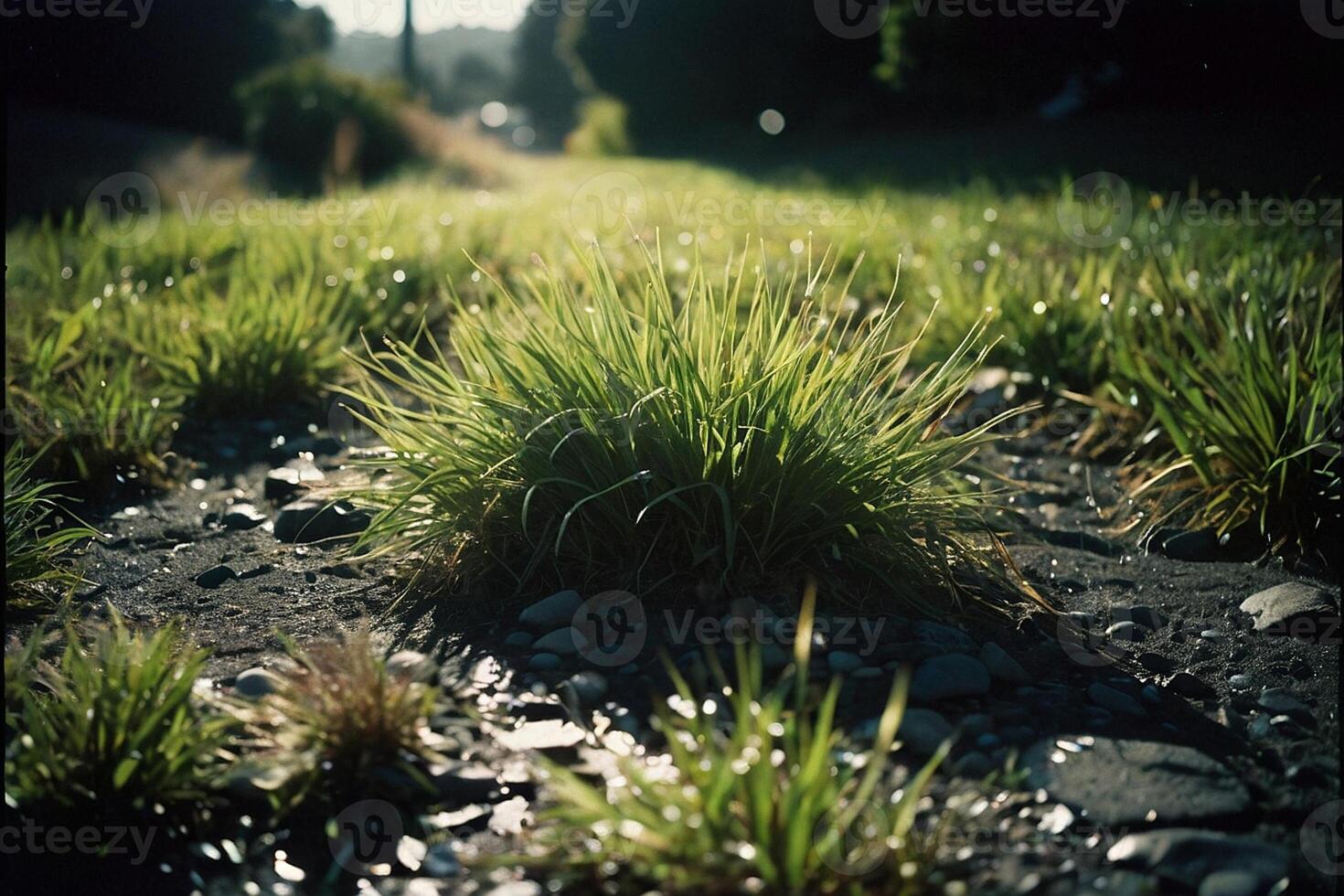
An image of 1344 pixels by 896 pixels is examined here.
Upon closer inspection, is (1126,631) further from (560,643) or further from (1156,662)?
(560,643)

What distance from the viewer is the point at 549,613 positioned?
2109 mm

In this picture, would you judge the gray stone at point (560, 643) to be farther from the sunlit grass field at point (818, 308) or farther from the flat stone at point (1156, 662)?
the flat stone at point (1156, 662)

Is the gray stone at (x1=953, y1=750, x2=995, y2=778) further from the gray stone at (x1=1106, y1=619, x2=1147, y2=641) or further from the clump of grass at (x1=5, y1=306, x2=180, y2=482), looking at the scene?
the clump of grass at (x1=5, y1=306, x2=180, y2=482)

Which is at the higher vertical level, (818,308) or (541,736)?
(818,308)

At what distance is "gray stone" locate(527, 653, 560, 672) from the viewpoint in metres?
1.98

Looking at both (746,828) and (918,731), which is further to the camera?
(918,731)

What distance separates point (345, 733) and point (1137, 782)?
119 centimetres

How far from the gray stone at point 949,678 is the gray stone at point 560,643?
1.99 feet

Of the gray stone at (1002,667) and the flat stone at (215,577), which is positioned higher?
the gray stone at (1002,667)

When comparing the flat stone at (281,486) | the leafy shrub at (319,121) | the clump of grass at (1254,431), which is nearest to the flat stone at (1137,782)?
the clump of grass at (1254,431)

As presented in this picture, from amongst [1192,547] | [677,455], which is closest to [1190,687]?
[1192,547]

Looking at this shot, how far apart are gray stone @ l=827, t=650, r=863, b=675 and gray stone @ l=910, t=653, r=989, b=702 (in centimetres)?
10

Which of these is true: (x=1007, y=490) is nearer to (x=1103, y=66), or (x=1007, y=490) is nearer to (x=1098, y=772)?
(x=1098, y=772)

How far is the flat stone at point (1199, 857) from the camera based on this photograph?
143cm
